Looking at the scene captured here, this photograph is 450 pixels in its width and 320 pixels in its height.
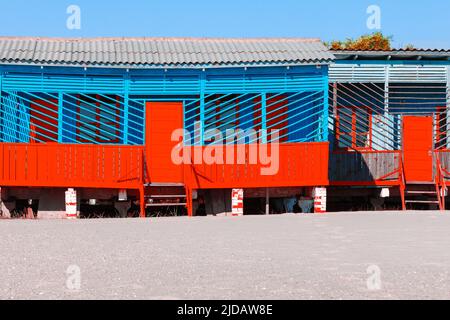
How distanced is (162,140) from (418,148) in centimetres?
724

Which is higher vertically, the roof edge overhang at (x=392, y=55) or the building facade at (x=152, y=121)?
the roof edge overhang at (x=392, y=55)

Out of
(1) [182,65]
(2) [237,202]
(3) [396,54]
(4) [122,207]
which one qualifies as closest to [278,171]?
(2) [237,202]

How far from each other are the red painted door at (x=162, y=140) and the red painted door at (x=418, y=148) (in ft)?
21.4

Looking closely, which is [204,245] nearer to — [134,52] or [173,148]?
[173,148]

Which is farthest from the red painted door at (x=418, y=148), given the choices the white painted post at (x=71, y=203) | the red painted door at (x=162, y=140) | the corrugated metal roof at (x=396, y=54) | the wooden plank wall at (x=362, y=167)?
the white painted post at (x=71, y=203)

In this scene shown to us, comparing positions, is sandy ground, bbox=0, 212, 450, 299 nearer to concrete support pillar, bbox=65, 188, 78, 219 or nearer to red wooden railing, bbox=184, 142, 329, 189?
concrete support pillar, bbox=65, 188, 78, 219

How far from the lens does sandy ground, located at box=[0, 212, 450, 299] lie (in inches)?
300

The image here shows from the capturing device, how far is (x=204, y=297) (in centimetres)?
723

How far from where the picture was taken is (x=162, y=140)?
1836cm

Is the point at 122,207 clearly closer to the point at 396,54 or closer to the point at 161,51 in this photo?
the point at 161,51

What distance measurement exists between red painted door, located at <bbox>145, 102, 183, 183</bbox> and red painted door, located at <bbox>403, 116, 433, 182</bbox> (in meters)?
6.52

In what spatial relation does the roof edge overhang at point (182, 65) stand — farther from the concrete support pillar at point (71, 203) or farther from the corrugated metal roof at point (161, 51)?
the concrete support pillar at point (71, 203)

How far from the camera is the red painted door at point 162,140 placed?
18172mm
